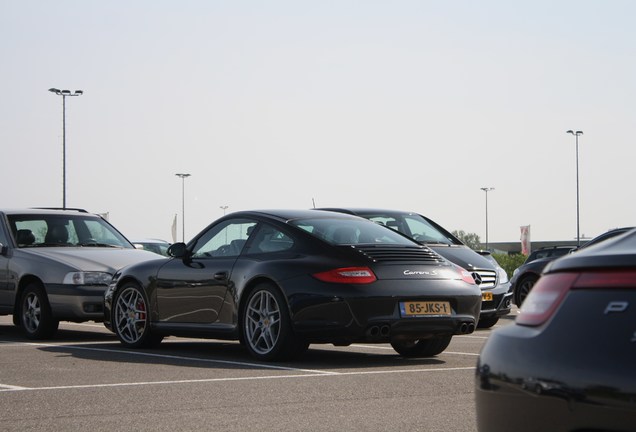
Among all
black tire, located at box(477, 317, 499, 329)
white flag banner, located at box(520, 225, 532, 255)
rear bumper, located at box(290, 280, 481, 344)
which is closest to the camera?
rear bumper, located at box(290, 280, 481, 344)

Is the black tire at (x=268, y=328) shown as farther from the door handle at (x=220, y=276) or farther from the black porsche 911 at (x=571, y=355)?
the black porsche 911 at (x=571, y=355)

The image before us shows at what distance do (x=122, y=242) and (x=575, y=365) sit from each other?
13729 millimetres

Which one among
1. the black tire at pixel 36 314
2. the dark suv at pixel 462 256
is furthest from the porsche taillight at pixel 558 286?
the dark suv at pixel 462 256

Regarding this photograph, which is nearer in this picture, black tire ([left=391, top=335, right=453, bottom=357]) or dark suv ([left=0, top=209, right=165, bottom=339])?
black tire ([left=391, top=335, right=453, bottom=357])

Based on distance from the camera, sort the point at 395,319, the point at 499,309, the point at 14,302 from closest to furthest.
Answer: the point at 395,319
the point at 14,302
the point at 499,309

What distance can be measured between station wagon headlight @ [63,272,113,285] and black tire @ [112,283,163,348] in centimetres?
152

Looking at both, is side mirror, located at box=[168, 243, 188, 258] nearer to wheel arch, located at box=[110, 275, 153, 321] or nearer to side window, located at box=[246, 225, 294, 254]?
wheel arch, located at box=[110, 275, 153, 321]

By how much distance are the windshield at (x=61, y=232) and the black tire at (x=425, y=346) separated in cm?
565

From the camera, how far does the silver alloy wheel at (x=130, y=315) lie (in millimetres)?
13031

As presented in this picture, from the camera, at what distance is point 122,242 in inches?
659

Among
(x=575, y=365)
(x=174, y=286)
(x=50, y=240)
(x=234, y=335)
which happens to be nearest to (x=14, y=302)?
(x=50, y=240)

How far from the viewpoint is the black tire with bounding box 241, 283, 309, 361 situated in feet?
36.1

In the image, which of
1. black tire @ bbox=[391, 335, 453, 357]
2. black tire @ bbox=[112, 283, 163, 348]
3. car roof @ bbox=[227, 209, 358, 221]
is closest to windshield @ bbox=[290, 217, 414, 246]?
car roof @ bbox=[227, 209, 358, 221]

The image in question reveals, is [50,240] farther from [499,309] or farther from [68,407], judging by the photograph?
[68,407]
